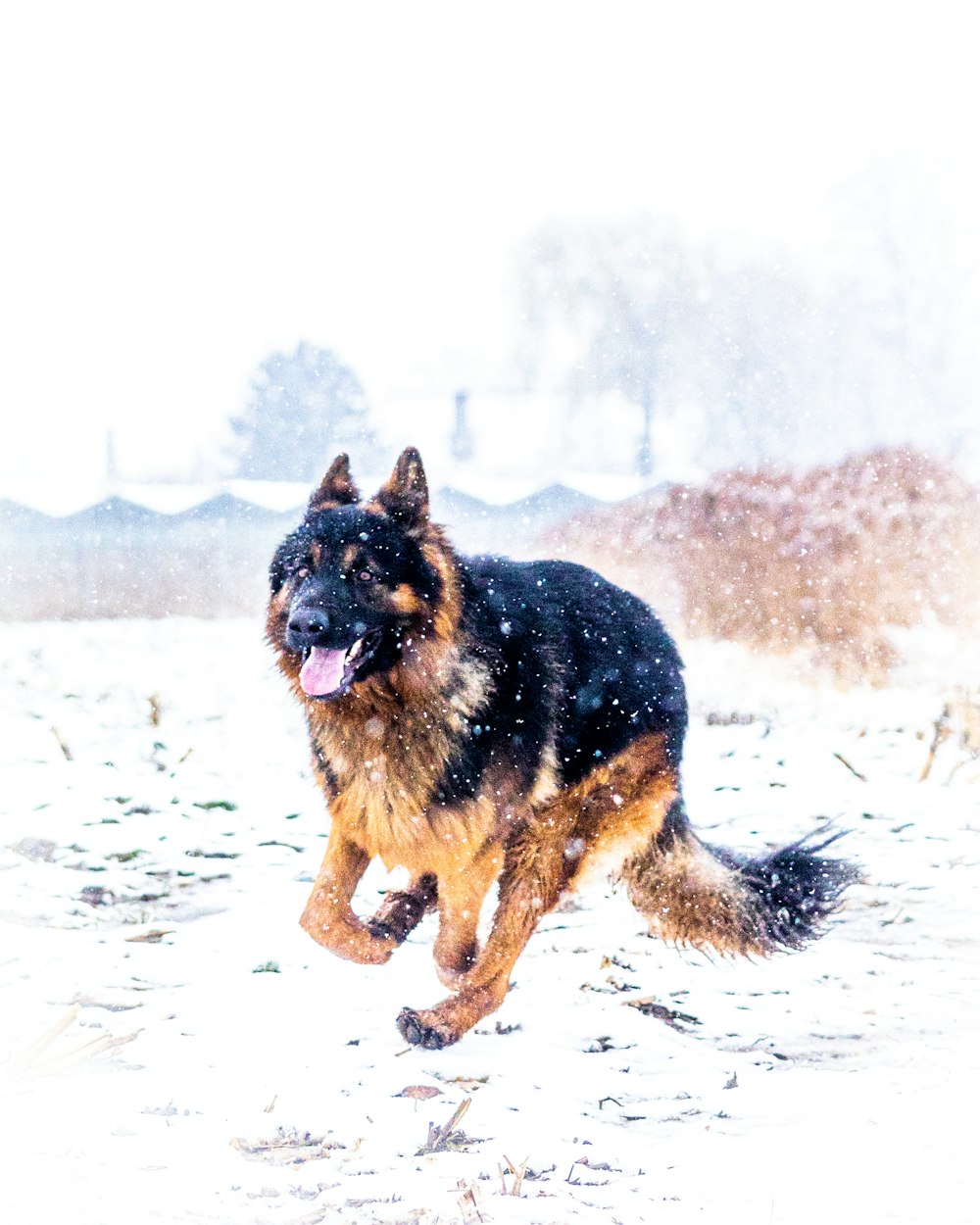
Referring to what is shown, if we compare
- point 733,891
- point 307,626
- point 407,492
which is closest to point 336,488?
point 407,492

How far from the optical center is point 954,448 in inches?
187

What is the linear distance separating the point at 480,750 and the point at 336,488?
99 cm

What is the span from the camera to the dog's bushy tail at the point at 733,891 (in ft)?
11.2

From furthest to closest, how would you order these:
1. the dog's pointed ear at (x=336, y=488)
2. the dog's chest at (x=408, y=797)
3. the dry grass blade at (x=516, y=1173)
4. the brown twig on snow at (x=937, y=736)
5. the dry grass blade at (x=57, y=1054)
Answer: the brown twig on snow at (x=937, y=736), the dog's chest at (x=408, y=797), the dog's pointed ear at (x=336, y=488), the dry grass blade at (x=57, y=1054), the dry grass blade at (x=516, y=1173)

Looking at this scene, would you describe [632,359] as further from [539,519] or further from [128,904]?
[128,904]

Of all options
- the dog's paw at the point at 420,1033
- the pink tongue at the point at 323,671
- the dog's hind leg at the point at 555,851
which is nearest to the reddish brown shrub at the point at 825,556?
the dog's hind leg at the point at 555,851

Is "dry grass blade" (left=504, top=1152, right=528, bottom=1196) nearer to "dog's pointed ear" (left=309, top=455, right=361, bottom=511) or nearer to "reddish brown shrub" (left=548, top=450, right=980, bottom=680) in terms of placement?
"dog's pointed ear" (left=309, top=455, right=361, bottom=511)

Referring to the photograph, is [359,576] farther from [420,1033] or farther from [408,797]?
[420,1033]

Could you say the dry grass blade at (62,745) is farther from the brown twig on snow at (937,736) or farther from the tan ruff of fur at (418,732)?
the brown twig on snow at (937,736)

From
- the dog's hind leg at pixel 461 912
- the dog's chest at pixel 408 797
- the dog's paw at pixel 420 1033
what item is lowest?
the dog's paw at pixel 420 1033

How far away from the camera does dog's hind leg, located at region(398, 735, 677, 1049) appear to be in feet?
9.95

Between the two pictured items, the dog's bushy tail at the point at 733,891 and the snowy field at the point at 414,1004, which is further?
the dog's bushy tail at the point at 733,891

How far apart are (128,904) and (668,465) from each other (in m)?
2.97

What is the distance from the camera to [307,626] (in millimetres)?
2617
